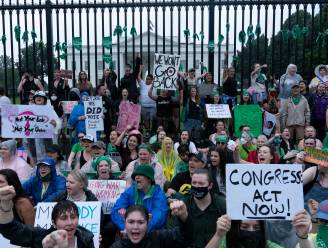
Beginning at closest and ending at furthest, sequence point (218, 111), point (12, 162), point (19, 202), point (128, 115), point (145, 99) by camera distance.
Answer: point (19, 202), point (12, 162), point (128, 115), point (218, 111), point (145, 99)

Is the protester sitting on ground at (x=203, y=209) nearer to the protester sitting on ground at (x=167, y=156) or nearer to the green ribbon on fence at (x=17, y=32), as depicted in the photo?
the protester sitting on ground at (x=167, y=156)

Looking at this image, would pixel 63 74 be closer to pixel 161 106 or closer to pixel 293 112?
pixel 161 106

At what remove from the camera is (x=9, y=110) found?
8.77 meters

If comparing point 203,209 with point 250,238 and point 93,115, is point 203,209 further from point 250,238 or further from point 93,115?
point 93,115

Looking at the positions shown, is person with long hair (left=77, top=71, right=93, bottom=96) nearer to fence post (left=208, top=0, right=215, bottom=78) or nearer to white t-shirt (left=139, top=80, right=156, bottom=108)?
white t-shirt (left=139, top=80, right=156, bottom=108)

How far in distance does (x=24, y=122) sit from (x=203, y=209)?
5.07m

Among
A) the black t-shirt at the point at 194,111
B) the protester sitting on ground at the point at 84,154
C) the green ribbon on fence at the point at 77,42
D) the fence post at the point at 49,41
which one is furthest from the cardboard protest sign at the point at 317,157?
the fence post at the point at 49,41

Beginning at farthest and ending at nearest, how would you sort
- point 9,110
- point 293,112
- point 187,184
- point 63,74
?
point 63,74
point 293,112
point 9,110
point 187,184

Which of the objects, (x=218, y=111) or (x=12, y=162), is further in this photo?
(x=218, y=111)

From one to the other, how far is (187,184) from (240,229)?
240 centimetres

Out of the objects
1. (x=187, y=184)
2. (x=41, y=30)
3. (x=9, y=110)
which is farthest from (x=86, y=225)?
(x=41, y=30)

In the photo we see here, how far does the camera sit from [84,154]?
26.4ft

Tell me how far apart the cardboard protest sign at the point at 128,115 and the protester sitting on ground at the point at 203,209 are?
248 inches

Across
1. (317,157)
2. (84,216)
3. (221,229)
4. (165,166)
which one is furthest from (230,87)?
(221,229)
